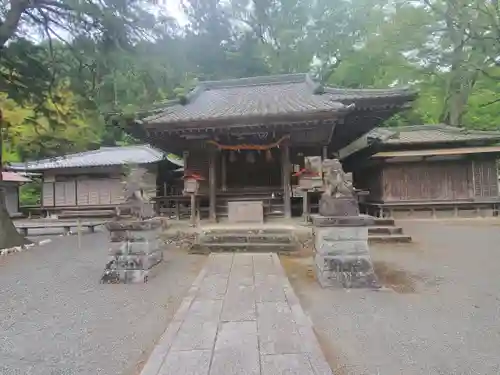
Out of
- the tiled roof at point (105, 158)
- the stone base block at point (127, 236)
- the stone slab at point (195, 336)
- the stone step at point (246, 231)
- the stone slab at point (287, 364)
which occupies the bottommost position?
the stone slab at point (287, 364)

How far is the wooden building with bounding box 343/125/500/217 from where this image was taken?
13477 mm

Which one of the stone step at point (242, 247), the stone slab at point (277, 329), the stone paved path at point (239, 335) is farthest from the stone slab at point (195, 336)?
the stone step at point (242, 247)

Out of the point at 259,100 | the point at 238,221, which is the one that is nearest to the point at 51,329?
the point at 238,221

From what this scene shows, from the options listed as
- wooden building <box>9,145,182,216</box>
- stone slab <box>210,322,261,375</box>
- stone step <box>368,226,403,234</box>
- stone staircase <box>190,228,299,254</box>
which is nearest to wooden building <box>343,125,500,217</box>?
stone step <box>368,226,403,234</box>

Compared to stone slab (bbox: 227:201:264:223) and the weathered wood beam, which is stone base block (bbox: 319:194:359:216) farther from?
the weathered wood beam

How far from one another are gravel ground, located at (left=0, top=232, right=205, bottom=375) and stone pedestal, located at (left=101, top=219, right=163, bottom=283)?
0.22 m

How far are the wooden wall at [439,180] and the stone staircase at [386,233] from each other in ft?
18.4

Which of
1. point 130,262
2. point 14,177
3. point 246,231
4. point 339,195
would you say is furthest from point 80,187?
point 339,195

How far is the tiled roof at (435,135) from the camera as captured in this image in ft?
45.1

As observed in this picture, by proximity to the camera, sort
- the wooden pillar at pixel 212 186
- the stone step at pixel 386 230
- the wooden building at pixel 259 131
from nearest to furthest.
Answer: the stone step at pixel 386 230, the wooden building at pixel 259 131, the wooden pillar at pixel 212 186

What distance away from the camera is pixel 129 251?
5277 millimetres

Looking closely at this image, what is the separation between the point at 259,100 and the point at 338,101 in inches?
121

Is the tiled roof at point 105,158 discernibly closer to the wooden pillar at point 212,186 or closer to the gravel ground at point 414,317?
the wooden pillar at point 212,186

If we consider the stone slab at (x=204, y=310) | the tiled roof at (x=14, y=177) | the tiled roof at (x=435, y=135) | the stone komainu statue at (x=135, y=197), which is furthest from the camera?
the tiled roof at (x=14, y=177)
